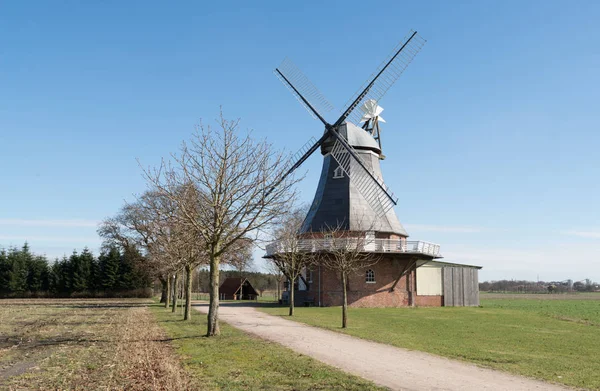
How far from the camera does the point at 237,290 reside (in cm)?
6362

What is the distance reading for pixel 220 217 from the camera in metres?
17.9

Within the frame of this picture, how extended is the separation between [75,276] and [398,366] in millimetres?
63899

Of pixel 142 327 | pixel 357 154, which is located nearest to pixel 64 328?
pixel 142 327

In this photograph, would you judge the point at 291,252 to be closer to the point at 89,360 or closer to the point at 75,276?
the point at 89,360

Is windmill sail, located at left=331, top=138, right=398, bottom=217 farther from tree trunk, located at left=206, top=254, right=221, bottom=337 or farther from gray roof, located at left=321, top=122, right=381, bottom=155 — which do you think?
tree trunk, located at left=206, top=254, right=221, bottom=337

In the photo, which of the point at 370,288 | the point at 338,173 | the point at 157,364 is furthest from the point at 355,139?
the point at 157,364

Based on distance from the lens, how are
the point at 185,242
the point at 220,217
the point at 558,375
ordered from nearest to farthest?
the point at 558,375 < the point at 220,217 < the point at 185,242

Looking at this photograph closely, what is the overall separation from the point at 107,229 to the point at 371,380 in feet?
164

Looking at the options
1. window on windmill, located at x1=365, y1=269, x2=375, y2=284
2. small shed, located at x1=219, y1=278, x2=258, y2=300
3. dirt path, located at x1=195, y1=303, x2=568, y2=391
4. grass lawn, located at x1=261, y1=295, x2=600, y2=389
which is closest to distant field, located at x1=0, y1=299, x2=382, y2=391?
dirt path, located at x1=195, y1=303, x2=568, y2=391

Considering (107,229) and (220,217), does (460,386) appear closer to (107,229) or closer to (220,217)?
(220,217)

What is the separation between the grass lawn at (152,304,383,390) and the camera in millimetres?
9531

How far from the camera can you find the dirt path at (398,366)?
9.78 m

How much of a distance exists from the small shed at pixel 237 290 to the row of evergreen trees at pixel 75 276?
10.7m

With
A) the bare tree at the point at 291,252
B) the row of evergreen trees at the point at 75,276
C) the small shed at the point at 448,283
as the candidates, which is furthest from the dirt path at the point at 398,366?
the row of evergreen trees at the point at 75,276
